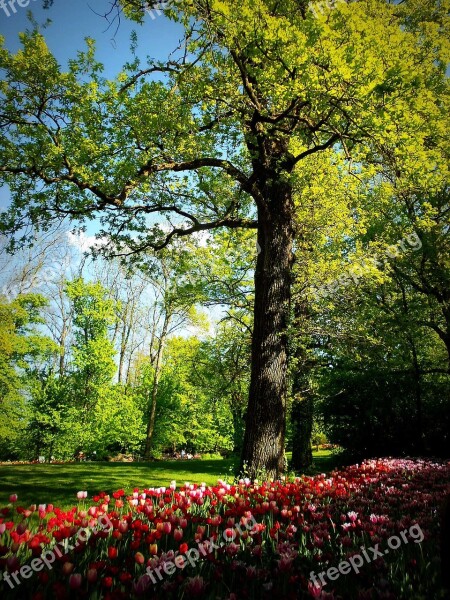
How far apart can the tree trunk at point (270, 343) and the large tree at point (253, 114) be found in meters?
0.02

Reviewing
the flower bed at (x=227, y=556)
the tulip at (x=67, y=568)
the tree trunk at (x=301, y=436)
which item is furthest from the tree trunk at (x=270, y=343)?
the tree trunk at (x=301, y=436)

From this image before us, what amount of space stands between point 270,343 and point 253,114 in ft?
15.7

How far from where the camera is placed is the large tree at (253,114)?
5.27 meters

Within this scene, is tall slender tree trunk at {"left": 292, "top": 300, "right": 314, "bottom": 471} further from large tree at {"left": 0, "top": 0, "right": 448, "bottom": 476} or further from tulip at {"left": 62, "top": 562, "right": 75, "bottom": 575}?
tulip at {"left": 62, "top": 562, "right": 75, "bottom": 575}

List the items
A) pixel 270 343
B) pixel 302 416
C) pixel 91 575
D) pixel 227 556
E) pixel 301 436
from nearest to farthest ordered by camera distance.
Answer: pixel 91 575
pixel 227 556
pixel 270 343
pixel 302 416
pixel 301 436

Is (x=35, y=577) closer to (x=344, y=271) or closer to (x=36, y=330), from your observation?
(x=344, y=271)

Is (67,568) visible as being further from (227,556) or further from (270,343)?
(270,343)

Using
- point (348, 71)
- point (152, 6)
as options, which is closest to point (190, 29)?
point (152, 6)

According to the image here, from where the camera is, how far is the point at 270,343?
281 inches

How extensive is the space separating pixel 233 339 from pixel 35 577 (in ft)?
37.5

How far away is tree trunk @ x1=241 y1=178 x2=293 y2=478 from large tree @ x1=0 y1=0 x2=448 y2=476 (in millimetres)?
24

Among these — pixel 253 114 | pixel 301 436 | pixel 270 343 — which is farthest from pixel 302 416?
pixel 253 114

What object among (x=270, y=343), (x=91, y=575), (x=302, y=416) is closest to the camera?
(x=91, y=575)

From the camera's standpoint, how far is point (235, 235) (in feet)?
A: 38.3
